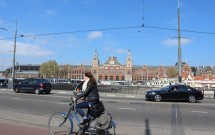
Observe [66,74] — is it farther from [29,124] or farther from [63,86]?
[29,124]

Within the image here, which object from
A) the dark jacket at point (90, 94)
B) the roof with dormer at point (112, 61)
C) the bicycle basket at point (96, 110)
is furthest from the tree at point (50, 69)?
the bicycle basket at point (96, 110)

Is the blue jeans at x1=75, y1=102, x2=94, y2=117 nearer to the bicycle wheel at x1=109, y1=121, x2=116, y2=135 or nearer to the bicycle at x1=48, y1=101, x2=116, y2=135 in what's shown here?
the bicycle at x1=48, y1=101, x2=116, y2=135

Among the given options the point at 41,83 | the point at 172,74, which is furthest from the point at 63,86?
the point at 172,74

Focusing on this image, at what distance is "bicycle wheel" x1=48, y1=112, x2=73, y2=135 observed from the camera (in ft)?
30.4

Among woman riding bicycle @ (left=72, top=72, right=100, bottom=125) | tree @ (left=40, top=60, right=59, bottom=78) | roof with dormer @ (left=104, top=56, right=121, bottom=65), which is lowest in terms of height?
woman riding bicycle @ (left=72, top=72, right=100, bottom=125)

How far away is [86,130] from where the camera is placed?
350 inches

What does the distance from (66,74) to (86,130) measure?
6738 inches

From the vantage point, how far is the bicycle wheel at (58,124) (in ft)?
30.4

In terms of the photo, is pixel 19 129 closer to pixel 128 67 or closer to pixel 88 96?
pixel 88 96

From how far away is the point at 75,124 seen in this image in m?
9.53

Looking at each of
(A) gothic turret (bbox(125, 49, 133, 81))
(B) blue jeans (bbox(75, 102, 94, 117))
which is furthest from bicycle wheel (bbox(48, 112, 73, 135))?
(A) gothic turret (bbox(125, 49, 133, 81))

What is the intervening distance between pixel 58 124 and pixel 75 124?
48cm

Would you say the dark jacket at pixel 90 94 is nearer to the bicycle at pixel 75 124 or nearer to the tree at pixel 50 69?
the bicycle at pixel 75 124

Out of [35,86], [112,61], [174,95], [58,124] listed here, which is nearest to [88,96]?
[58,124]
